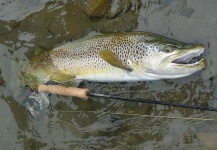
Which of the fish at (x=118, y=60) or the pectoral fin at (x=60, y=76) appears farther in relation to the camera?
the pectoral fin at (x=60, y=76)

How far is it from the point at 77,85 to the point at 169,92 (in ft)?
4.00

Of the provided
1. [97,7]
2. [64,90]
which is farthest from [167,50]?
[64,90]

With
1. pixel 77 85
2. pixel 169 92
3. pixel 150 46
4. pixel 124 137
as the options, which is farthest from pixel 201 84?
pixel 77 85

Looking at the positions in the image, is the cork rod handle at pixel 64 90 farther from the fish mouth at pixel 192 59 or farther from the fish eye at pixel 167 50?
the fish mouth at pixel 192 59

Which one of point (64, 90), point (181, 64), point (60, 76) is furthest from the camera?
point (60, 76)

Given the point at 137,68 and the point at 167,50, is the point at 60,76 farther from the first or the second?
the point at 167,50

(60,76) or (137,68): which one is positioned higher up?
(137,68)

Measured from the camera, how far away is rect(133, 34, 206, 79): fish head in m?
3.97

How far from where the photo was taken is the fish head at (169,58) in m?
3.97

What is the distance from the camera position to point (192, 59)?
412 cm

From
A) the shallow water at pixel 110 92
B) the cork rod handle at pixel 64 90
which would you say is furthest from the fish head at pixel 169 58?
the cork rod handle at pixel 64 90

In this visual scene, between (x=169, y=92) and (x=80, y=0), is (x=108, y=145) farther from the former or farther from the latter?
(x=80, y=0)

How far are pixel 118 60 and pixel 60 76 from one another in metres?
0.82

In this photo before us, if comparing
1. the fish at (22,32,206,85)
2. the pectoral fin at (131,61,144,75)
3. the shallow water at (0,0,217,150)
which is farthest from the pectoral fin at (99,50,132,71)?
the shallow water at (0,0,217,150)
